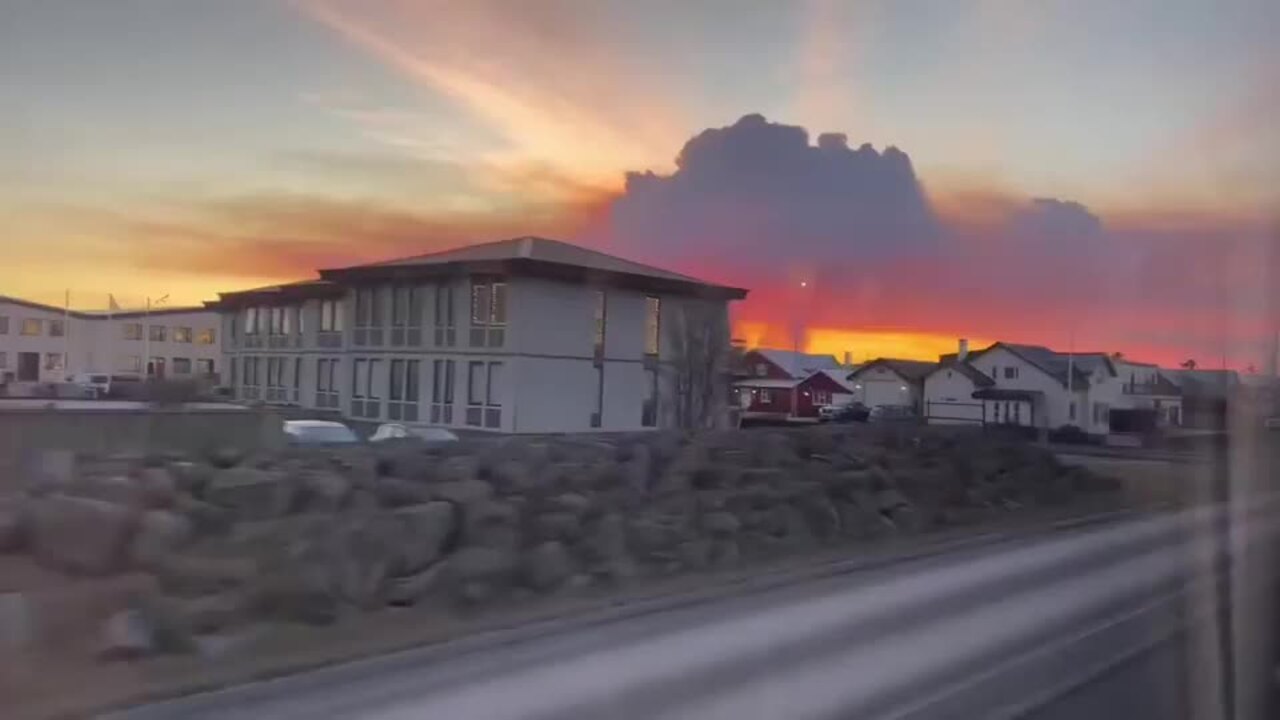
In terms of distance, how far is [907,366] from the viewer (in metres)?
16.7

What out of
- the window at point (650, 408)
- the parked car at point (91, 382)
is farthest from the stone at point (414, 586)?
the window at point (650, 408)

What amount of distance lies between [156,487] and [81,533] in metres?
0.97

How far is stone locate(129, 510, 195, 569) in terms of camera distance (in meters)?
9.41

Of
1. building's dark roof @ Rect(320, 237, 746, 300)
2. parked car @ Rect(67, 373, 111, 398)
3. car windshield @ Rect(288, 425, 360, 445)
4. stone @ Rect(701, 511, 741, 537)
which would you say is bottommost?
stone @ Rect(701, 511, 741, 537)

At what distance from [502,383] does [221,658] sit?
7.23 m

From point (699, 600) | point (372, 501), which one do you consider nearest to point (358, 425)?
point (372, 501)

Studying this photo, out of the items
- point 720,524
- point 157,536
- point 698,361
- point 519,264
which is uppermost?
point 519,264

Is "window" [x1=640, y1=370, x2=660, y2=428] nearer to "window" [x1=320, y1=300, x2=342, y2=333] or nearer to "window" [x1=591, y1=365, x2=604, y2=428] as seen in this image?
"window" [x1=591, y1=365, x2=604, y2=428]

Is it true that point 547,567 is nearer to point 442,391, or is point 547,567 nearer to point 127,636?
point 442,391

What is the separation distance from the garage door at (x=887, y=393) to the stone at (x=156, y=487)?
33.7ft

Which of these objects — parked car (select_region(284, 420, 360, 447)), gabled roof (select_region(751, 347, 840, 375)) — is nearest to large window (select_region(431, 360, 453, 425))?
parked car (select_region(284, 420, 360, 447))

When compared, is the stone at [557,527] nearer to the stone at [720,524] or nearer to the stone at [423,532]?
the stone at [423,532]

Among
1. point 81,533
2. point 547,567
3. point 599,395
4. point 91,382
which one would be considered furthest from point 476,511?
point 599,395

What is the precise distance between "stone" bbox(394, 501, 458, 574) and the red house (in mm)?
6187
